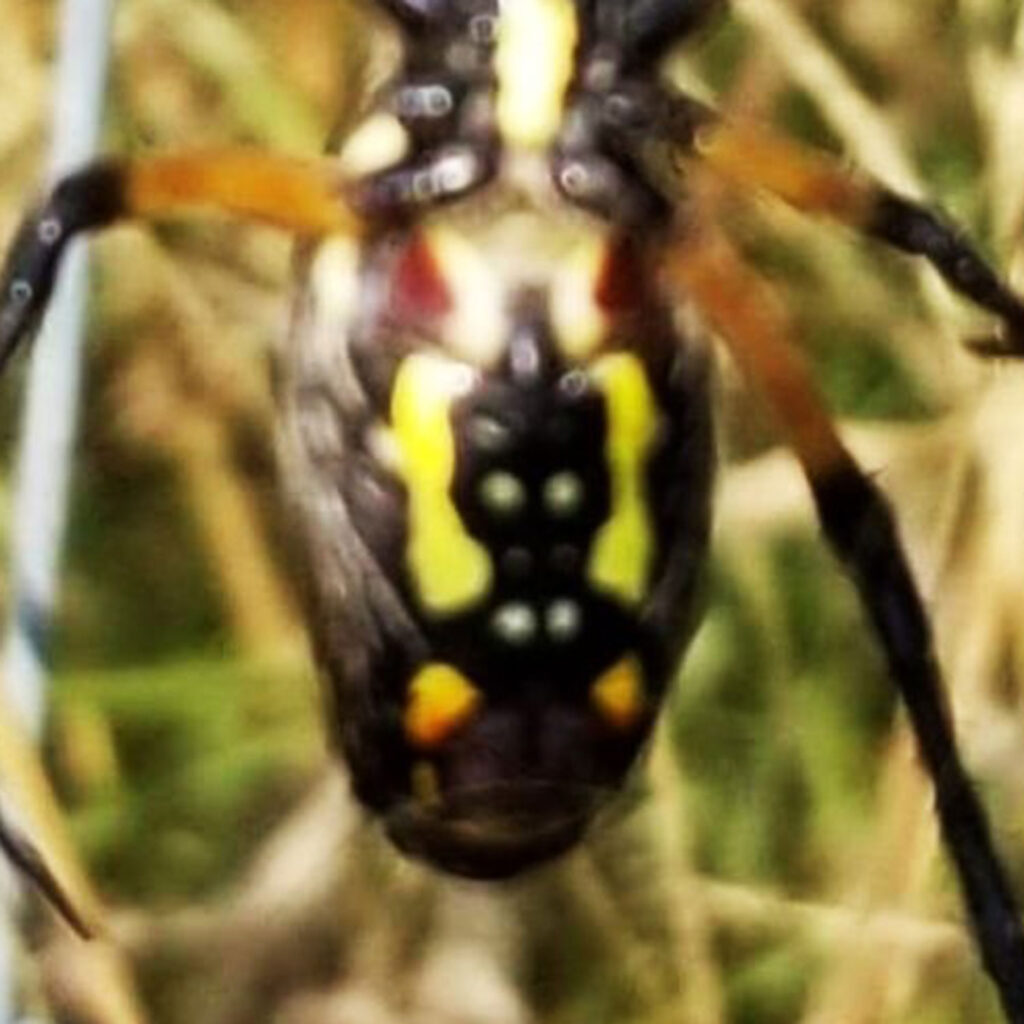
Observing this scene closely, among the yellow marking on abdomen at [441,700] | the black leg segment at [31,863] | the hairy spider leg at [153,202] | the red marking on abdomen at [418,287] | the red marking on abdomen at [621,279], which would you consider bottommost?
the black leg segment at [31,863]

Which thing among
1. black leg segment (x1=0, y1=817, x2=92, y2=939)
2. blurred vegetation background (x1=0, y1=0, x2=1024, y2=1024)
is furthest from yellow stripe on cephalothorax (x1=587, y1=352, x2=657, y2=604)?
blurred vegetation background (x1=0, y1=0, x2=1024, y2=1024)

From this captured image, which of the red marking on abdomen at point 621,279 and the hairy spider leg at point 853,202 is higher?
the red marking on abdomen at point 621,279

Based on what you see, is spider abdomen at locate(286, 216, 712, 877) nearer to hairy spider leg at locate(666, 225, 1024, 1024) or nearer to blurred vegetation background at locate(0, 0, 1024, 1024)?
hairy spider leg at locate(666, 225, 1024, 1024)

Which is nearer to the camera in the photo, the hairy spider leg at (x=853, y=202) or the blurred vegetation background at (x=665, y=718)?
the hairy spider leg at (x=853, y=202)

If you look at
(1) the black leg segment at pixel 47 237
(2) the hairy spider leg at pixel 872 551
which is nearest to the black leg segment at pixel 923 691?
(2) the hairy spider leg at pixel 872 551

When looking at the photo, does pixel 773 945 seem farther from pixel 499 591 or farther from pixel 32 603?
pixel 499 591

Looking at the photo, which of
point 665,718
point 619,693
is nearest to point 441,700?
point 619,693

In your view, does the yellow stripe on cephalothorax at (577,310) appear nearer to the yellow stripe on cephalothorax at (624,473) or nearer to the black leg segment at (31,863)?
the yellow stripe on cephalothorax at (624,473)
